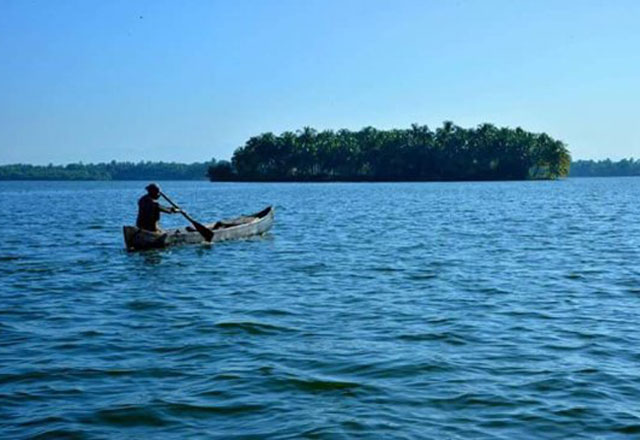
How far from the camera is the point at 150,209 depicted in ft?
83.5

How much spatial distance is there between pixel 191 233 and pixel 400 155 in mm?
139543

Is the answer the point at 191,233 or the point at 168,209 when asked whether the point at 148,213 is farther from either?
the point at 191,233

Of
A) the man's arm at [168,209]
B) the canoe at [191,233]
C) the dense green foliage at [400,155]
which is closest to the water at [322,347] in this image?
the canoe at [191,233]

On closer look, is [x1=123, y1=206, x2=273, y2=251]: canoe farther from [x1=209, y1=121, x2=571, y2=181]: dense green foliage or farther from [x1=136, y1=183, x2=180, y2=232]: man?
[x1=209, y1=121, x2=571, y2=181]: dense green foliage

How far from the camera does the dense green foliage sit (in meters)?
164

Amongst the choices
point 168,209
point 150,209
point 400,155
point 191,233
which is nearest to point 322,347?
point 150,209

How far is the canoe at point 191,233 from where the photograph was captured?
25047mm

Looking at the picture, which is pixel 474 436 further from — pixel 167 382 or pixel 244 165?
pixel 244 165

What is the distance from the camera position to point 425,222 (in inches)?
1625

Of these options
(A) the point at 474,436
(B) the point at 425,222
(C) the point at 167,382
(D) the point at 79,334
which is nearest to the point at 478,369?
(A) the point at 474,436

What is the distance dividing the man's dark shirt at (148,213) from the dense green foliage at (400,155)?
14031 centimetres

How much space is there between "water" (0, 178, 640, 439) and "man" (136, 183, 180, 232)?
229 centimetres

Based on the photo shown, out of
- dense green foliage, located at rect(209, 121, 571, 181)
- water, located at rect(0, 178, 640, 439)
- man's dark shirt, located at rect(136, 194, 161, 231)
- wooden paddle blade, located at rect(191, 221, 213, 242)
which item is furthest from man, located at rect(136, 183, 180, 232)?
dense green foliage, located at rect(209, 121, 571, 181)

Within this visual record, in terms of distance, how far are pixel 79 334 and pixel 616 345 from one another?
27.2 feet
